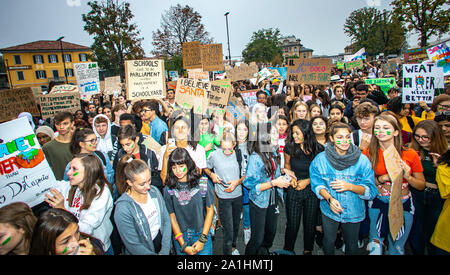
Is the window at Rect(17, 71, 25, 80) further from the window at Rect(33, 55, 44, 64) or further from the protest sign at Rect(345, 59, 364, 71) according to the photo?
the protest sign at Rect(345, 59, 364, 71)

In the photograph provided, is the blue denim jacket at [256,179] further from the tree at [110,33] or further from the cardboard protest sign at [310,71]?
the tree at [110,33]

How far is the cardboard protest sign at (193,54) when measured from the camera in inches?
305

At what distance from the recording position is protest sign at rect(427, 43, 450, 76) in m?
6.05

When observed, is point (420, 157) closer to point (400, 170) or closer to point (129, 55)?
point (400, 170)

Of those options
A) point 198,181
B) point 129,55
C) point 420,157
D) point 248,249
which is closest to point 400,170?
point 420,157

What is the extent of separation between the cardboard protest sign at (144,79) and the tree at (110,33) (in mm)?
22165

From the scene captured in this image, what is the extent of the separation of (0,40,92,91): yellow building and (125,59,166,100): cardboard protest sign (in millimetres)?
41882

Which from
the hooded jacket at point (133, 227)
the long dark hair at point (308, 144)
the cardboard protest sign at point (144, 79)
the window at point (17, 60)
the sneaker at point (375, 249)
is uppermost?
the window at point (17, 60)

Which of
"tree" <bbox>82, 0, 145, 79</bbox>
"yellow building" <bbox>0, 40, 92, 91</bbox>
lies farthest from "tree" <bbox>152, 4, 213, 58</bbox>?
"yellow building" <bbox>0, 40, 92, 91</bbox>

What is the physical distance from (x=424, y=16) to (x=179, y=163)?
28.6 metres

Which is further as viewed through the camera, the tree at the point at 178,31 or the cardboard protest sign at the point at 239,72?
the tree at the point at 178,31

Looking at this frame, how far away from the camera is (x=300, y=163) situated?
3121mm

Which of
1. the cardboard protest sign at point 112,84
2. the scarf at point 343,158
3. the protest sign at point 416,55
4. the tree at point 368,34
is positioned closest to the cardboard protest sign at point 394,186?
the scarf at point 343,158

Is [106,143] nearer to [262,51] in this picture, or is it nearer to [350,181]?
[350,181]
